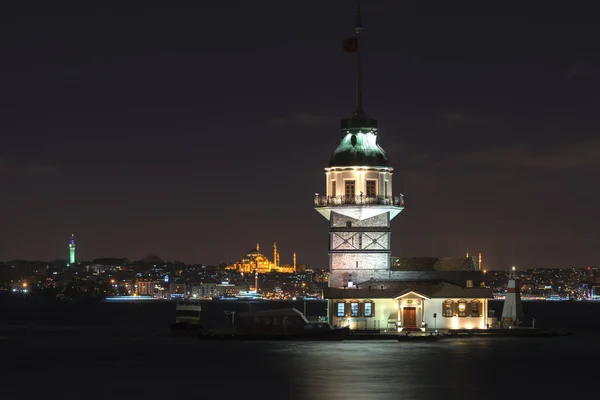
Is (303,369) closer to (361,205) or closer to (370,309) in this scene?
(370,309)

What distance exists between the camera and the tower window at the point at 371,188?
10294 centimetres

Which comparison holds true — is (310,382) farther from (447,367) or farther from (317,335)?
(317,335)

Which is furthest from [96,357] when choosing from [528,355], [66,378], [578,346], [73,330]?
[73,330]

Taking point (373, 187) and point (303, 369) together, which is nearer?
point (303, 369)

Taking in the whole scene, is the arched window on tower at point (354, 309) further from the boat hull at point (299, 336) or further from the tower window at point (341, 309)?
the boat hull at point (299, 336)

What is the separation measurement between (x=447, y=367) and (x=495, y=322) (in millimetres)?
24489

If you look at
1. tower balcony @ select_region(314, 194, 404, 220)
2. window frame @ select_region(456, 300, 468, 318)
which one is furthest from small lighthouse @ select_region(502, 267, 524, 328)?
tower balcony @ select_region(314, 194, 404, 220)

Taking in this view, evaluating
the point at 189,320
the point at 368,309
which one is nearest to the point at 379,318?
the point at 368,309

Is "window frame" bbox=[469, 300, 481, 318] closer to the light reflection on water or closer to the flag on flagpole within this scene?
the light reflection on water

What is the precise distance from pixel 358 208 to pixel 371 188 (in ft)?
7.18

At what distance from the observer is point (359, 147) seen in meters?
103

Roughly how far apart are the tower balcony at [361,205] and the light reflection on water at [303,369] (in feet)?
36.5

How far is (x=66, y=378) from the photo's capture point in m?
74.0

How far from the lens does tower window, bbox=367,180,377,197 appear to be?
102938mm
